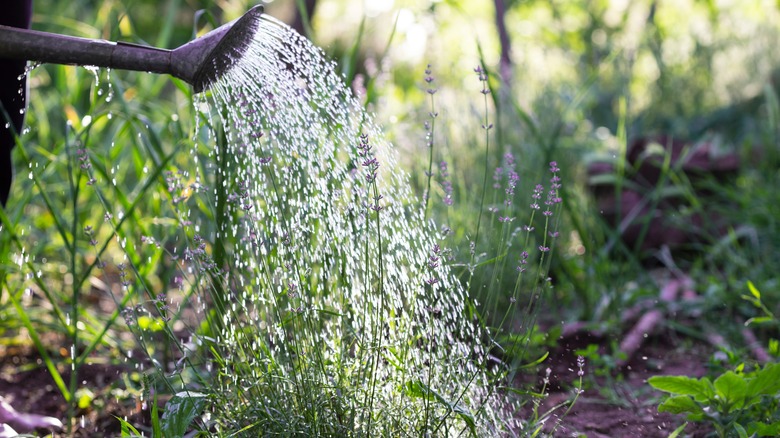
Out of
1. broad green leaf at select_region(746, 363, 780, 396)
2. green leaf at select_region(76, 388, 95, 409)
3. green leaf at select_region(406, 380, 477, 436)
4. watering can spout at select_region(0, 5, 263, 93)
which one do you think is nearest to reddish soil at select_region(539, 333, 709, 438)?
broad green leaf at select_region(746, 363, 780, 396)

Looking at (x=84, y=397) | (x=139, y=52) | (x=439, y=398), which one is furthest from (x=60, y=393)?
(x=439, y=398)

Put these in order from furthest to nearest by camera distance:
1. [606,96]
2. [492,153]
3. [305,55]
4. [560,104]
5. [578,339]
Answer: [606,96] → [560,104] → [492,153] → [578,339] → [305,55]

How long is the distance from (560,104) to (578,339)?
2347mm

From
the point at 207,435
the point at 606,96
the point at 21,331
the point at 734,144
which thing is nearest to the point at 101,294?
the point at 21,331

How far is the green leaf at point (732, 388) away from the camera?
1.60 m

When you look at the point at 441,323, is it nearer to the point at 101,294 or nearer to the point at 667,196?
the point at 101,294

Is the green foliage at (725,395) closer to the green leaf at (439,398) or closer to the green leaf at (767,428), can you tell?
the green leaf at (767,428)

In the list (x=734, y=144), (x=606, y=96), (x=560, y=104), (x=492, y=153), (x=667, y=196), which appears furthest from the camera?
(x=606, y=96)

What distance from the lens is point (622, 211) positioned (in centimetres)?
439

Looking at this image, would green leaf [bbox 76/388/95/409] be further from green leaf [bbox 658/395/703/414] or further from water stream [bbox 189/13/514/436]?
green leaf [bbox 658/395/703/414]

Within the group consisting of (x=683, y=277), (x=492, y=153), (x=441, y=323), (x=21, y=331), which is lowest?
(x=21, y=331)

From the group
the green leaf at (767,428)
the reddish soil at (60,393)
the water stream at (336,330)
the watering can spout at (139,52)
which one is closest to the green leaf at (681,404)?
the green leaf at (767,428)

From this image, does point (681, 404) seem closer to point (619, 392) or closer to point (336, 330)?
point (619, 392)

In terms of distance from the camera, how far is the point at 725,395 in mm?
1651
